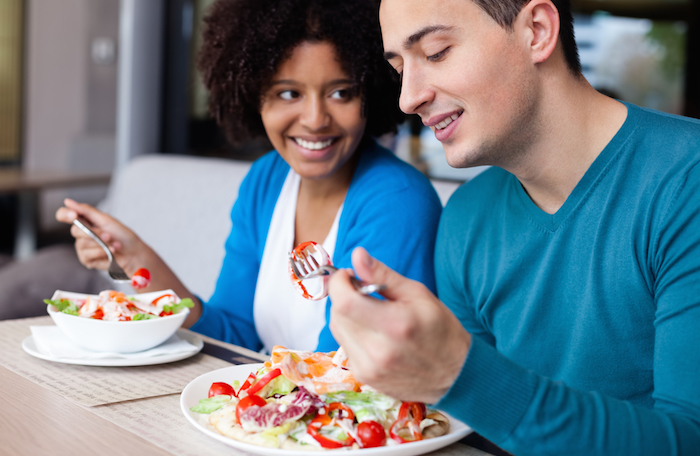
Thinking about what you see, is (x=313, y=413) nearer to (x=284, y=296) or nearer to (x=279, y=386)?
(x=279, y=386)

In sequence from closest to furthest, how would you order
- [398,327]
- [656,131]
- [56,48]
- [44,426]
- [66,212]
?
[398,327]
[44,426]
[656,131]
[66,212]
[56,48]

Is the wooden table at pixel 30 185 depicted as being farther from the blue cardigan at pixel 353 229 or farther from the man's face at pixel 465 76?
the man's face at pixel 465 76

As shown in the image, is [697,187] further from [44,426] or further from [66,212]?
[66,212]

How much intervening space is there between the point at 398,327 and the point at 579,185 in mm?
468

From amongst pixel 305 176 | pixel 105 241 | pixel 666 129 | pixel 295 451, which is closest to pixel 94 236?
pixel 105 241

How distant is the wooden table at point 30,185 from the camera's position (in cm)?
337

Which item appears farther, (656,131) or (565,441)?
(656,131)

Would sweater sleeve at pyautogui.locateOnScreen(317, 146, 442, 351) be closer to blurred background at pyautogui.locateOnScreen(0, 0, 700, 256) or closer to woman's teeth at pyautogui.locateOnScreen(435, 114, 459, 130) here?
woman's teeth at pyautogui.locateOnScreen(435, 114, 459, 130)

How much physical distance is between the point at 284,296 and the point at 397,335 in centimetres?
87

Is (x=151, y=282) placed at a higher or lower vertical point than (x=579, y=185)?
lower

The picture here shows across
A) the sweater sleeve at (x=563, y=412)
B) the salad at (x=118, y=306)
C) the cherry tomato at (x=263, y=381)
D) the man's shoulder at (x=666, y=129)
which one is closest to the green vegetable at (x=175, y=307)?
the salad at (x=118, y=306)

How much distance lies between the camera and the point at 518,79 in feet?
3.14

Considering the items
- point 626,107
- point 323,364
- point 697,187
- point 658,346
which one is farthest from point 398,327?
point 626,107

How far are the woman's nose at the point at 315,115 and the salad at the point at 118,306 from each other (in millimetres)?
428
